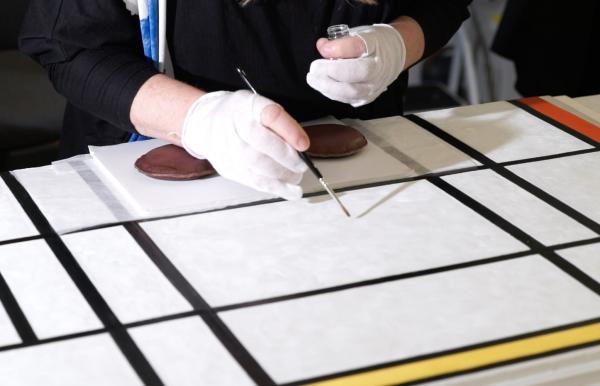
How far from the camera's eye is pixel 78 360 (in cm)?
100

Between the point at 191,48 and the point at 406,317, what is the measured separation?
72cm

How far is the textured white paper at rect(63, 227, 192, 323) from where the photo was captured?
1.09 metres

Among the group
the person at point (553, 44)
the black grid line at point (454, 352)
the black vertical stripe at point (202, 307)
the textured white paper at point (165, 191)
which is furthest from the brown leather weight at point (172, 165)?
the person at point (553, 44)

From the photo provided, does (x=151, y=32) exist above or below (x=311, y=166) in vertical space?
above

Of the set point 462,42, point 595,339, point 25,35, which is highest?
point 25,35

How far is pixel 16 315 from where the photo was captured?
3.53ft

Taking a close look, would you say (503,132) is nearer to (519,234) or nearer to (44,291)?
(519,234)

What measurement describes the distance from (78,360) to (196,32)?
76cm

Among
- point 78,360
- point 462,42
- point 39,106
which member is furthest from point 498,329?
point 462,42

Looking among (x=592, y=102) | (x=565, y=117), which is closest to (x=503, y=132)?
(x=565, y=117)

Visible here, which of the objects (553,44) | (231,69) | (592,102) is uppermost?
(231,69)

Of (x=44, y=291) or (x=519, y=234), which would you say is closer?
(x=44, y=291)

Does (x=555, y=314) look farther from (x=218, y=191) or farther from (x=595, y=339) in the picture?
(x=218, y=191)

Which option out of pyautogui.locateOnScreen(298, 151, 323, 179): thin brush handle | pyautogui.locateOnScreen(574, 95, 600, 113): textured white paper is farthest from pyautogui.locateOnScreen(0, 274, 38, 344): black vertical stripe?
pyautogui.locateOnScreen(574, 95, 600, 113): textured white paper
